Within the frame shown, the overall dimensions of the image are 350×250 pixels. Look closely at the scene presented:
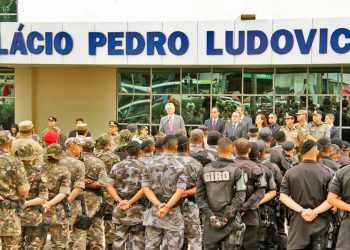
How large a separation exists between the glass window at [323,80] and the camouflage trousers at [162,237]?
1249 cm

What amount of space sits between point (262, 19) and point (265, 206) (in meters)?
11.3

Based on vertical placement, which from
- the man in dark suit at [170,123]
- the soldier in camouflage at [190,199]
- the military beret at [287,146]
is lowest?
the soldier in camouflage at [190,199]

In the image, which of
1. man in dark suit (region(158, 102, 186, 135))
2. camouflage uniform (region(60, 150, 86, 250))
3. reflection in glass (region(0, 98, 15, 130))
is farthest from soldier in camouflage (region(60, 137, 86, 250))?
reflection in glass (region(0, 98, 15, 130))

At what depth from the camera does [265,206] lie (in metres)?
10.5

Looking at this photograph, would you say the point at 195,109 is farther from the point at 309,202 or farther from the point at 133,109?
the point at 309,202

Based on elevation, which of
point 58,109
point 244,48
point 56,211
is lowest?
point 56,211

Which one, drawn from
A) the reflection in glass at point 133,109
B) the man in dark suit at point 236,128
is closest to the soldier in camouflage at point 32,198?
the man in dark suit at point 236,128

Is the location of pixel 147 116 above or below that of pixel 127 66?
below

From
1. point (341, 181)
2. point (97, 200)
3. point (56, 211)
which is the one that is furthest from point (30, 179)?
point (341, 181)

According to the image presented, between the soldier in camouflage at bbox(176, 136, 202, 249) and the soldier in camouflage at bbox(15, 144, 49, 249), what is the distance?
5.82ft

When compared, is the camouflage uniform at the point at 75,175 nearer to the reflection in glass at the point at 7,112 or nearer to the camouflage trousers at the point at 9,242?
the camouflage trousers at the point at 9,242

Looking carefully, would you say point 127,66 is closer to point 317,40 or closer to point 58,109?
point 58,109

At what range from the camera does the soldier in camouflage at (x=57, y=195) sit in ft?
33.3

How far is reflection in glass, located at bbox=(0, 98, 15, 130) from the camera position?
23844 millimetres
